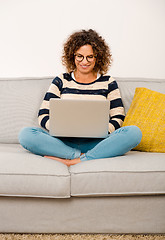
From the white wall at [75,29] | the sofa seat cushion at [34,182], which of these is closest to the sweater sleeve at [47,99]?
the sofa seat cushion at [34,182]

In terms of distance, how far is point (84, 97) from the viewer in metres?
2.13

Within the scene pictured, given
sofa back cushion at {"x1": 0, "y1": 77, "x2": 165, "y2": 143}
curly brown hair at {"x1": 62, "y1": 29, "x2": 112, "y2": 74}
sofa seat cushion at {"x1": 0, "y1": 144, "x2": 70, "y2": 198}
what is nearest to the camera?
sofa seat cushion at {"x1": 0, "y1": 144, "x2": 70, "y2": 198}

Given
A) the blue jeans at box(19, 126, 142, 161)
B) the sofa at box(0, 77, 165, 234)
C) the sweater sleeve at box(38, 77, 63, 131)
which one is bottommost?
the sofa at box(0, 77, 165, 234)

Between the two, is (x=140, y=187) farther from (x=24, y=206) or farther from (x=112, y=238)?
(x=24, y=206)

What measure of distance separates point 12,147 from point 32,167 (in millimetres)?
495

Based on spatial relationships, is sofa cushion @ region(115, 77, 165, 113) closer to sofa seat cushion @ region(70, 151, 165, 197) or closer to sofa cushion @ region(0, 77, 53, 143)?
sofa cushion @ region(0, 77, 53, 143)

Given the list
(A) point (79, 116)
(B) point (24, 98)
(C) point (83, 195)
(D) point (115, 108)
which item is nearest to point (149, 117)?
(D) point (115, 108)

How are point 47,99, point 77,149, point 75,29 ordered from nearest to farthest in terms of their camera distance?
1. point 77,149
2. point 47,99
3. point 75,29

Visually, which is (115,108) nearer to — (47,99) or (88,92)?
(88,92)

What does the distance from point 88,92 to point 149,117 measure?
0.43 meters

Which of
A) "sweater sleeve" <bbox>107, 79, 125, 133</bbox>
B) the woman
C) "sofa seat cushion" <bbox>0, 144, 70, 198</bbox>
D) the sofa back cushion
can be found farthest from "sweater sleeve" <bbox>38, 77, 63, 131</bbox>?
"sofa seat cushion" <bbox>0, 144, 70, 198</bbox>

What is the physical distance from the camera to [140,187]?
59.7 inches

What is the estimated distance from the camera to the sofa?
149 centimetres

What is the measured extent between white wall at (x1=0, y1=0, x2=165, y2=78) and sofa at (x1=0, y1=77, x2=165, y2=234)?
1.43 m
